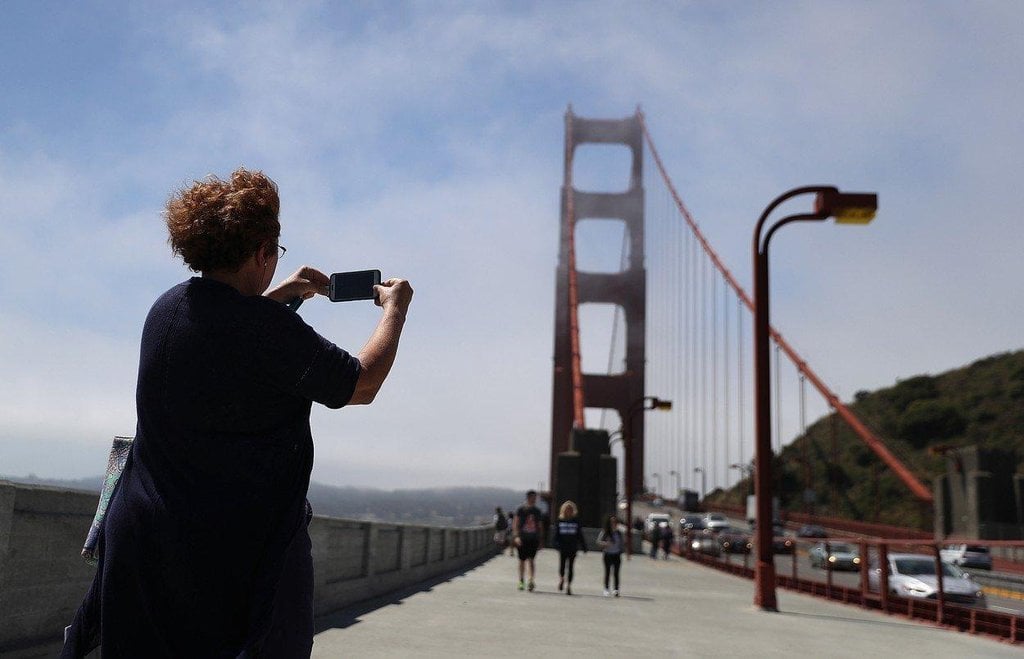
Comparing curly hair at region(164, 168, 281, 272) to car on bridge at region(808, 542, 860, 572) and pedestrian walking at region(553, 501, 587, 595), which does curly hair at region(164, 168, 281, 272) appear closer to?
pedestrian walking at region(553, 501, 587, 595)

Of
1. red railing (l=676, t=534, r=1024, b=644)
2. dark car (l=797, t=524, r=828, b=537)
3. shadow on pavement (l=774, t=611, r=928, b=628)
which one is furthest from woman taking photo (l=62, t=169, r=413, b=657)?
dark car (l=797, t=524, r=828, b=537)

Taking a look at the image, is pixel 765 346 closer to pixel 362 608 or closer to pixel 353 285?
pixel 362 608

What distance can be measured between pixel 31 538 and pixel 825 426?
111365mm

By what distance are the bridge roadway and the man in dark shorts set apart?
438mm

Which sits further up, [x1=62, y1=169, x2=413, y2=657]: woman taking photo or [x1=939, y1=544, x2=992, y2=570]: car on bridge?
[x1=62, y1=169, x2=413, y2=657]: woman taking photo

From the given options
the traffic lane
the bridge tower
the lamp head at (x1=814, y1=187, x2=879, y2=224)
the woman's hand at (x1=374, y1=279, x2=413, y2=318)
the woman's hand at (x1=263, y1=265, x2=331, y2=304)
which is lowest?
the traffic lane

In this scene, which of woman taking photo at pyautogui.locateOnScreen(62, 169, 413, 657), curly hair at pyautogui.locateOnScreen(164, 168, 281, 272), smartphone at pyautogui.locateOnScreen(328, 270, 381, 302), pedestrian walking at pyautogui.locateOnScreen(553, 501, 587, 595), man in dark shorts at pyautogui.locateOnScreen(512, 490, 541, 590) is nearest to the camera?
woman taking photo at pyautogui.locateOnScreen(62, 169, 413, 657)

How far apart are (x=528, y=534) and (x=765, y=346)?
436 centimetres

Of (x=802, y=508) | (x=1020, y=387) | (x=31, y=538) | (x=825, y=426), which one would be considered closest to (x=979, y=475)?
(x=802, y=508)

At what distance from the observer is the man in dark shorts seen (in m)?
13.5

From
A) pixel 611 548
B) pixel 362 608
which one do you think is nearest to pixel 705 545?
pixel 611 548

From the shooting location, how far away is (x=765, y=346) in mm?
13555

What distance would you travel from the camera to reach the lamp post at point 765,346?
12.3m

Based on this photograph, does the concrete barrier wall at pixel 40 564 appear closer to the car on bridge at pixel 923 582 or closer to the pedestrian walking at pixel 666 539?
the car on bridge at pixel 923 582
